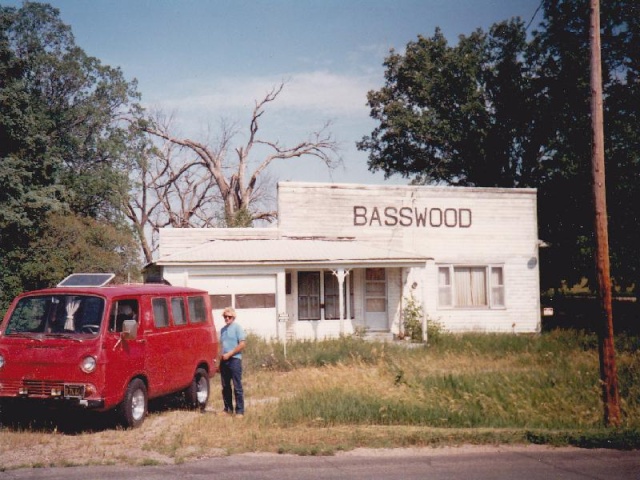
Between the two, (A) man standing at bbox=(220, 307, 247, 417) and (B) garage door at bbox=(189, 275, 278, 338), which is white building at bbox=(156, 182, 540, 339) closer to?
(B) garage door at bbox=(189, 275, 278, 338)

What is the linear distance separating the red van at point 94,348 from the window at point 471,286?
13.5 metres

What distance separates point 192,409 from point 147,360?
1920 millimetres

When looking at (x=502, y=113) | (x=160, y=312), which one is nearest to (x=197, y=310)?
(x=160, y=312)

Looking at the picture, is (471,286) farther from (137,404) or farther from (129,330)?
(129,330)

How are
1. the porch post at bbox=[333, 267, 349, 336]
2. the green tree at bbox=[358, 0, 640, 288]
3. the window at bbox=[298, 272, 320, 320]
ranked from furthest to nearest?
the green tree at bbox=[358, 0, 640, 288], the window at bbox=[298, 272, 320, 320], the porch post at bbox=[333, 267, 349, 336]

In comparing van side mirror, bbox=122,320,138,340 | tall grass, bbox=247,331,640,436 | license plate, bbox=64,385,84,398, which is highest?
van side mirror, bbox=122,320,138,340

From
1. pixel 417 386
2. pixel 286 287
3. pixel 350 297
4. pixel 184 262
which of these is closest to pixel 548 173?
pixel 350 297

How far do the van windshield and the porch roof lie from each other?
841 cm

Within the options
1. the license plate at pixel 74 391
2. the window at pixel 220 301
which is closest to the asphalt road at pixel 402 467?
the license plate at pixel 74 391

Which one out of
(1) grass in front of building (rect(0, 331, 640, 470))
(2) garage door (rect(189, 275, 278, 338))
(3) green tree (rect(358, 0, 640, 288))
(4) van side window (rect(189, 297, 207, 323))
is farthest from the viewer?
(3) green tree (rect(358, 0, 640, 288))

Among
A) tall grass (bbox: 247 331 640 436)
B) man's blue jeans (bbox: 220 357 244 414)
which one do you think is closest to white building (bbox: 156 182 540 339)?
tall grass (bbox: 247 331 640 436)

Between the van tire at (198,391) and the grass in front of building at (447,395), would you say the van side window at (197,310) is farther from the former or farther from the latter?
the grass in front of building at (447,395)

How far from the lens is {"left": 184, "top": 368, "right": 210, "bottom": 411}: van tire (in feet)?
36.2

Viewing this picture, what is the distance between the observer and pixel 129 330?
9.05 m
